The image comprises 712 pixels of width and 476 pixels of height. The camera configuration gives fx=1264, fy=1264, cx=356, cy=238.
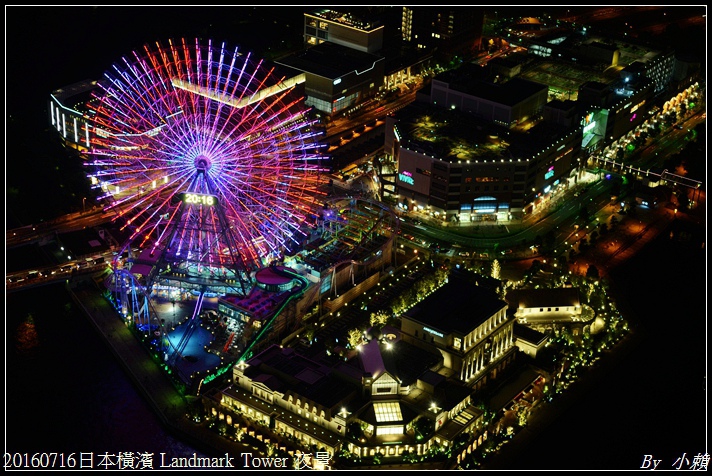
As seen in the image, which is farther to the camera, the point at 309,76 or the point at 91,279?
the point at 309,76

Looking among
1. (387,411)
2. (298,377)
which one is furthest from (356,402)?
(298,377)

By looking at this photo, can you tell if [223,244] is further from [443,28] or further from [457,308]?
[443,28]

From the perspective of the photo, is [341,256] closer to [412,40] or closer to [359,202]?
[359,202]

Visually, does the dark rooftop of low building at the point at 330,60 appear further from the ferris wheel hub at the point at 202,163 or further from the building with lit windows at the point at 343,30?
the ferris wheel hub at the point at 202,163

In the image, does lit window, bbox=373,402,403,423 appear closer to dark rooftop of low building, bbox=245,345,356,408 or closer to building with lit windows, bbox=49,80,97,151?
dark rooftop of low building, bbox=245,345,356,408

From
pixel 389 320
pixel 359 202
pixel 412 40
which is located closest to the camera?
pixel 389 320

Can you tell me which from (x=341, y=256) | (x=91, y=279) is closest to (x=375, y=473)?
(x=341, y=256)

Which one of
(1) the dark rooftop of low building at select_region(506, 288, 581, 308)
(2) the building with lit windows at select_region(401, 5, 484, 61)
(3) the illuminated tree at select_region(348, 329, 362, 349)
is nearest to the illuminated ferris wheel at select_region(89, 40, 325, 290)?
(3) the illuminated tree at select_region(348, 329, 362, 349)
